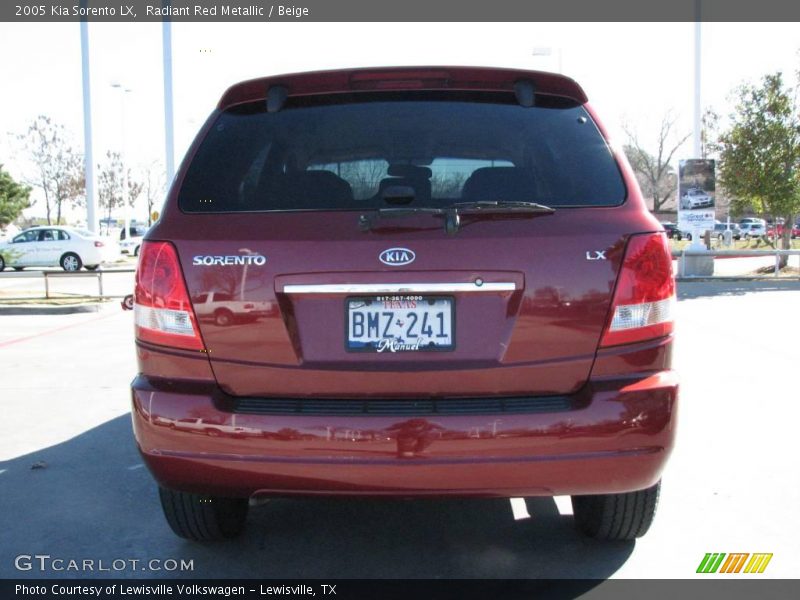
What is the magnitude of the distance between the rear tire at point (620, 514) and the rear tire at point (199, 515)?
1602 mm

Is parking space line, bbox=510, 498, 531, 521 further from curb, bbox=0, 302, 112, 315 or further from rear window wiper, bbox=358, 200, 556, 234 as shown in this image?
curb, bbox=0, 302, 112, 315

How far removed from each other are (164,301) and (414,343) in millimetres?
954

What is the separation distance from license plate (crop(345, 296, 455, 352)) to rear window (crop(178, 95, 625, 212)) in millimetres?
392

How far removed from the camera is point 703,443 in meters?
5.12

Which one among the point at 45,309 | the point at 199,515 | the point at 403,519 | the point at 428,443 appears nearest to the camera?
the point at 428,443

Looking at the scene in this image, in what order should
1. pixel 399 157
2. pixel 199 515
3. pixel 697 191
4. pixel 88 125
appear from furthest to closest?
pixel 88 125, pixel 697 191, pixel 199 515, pixel 399 157

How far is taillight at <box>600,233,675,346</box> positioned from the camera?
9.25 ft

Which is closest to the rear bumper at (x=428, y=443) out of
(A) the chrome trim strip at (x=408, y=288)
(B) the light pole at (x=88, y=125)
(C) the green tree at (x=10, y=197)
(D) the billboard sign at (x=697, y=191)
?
(A) the chrome trim strip at (x=408, y=288)

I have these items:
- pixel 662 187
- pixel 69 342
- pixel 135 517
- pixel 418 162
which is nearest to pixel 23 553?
pixel 135 517

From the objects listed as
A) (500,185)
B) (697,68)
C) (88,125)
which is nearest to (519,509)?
(500,185)

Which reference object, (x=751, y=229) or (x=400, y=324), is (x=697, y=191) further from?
(x=751, y=229)

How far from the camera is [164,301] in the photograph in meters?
2.93

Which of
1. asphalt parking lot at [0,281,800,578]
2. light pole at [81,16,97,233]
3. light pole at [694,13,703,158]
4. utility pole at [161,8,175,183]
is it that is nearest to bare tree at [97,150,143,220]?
light pole at [81,16,97,233]

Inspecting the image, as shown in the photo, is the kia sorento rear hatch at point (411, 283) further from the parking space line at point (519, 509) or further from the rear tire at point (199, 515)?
the parking space line at point (519, 509)
